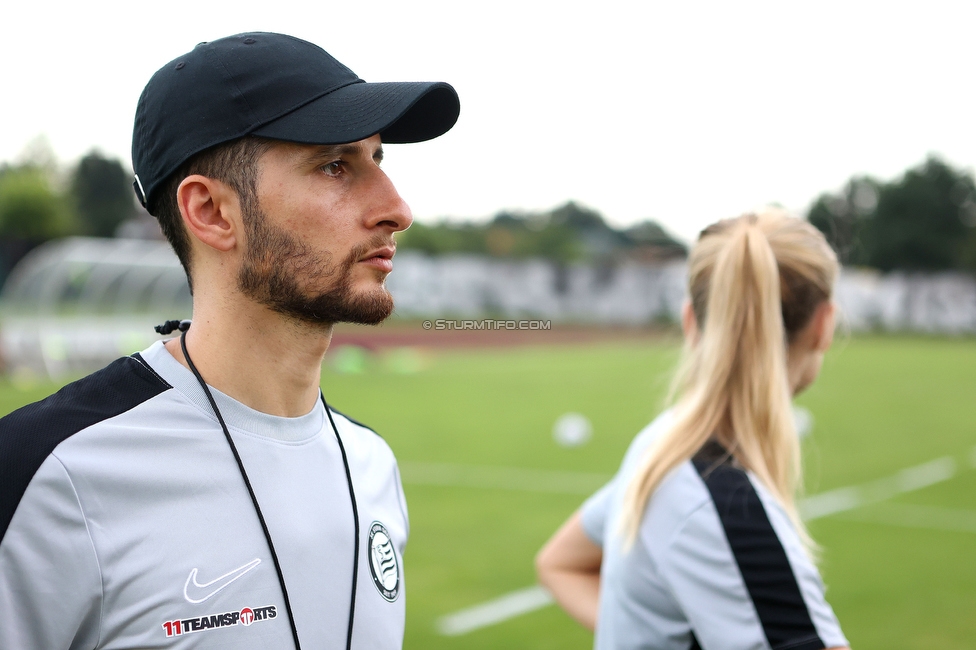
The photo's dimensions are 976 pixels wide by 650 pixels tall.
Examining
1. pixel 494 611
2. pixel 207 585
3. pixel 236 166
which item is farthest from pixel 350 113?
pixel 494 611

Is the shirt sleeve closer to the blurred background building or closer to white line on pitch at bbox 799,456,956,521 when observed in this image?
white line on pitch at bbox 799,456,956,521

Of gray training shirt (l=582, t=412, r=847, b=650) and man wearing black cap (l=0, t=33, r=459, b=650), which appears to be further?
gray training shirt (l=582, t=412, r=847, b=650)

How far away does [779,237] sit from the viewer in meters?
2.49

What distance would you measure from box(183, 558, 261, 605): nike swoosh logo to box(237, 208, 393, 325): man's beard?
0.52 meters

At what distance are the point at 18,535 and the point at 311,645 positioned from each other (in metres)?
0.57

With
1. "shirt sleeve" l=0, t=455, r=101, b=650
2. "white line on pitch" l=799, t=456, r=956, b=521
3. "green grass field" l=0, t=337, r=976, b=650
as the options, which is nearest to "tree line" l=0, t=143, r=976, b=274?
"green grass field" l=0, t=337, r=976, b=650

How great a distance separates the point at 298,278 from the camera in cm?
186

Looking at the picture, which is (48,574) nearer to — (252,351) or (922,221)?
(252,351)

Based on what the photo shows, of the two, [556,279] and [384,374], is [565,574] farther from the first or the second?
[556,279]

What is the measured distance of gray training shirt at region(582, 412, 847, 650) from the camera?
2.02 meters

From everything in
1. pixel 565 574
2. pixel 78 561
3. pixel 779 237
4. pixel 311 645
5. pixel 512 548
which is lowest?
pixel 512 548

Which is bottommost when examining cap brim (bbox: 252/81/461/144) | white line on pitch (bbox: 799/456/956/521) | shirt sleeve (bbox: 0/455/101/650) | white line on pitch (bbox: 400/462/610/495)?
white line on pitch (bbox: 799/456/956/521)

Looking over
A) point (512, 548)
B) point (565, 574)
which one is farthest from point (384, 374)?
point (565, 574)

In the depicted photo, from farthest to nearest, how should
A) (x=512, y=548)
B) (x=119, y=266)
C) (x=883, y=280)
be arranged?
(x=883, y=280)
(x=119, y=266)
(x=512, y=548)
